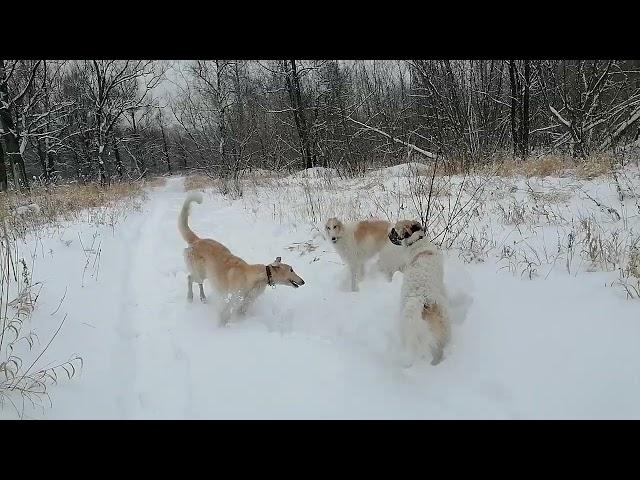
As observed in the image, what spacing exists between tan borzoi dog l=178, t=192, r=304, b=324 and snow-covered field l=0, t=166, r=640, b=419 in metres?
0.24

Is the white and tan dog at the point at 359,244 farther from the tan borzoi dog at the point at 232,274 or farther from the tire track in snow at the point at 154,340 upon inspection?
the tire track in snow at the point at 154,340

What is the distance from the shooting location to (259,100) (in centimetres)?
2006

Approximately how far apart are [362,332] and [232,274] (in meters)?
1.72

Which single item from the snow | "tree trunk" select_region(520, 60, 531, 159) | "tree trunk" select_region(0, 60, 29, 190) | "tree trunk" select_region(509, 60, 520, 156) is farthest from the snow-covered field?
"tree trunk" select_region(0, 60, 29, 190)

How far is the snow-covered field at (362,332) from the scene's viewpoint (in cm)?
234

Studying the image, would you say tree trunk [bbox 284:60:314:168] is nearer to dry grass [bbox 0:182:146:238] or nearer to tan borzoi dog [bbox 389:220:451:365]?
dry grass [bbox 0:182:146:238]

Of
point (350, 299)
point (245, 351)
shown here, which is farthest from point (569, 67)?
point (245, 351)

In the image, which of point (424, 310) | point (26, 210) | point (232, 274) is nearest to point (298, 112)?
point (26, 210)

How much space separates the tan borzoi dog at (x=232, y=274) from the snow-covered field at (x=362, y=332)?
244mm

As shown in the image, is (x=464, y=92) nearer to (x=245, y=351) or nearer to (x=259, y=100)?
(x=245, y=351)

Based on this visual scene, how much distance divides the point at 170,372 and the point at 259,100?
19.4 meters

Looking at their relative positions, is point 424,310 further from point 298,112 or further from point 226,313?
point 298,112

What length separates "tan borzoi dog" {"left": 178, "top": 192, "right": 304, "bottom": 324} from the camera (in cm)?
418

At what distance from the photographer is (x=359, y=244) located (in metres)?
5.25
